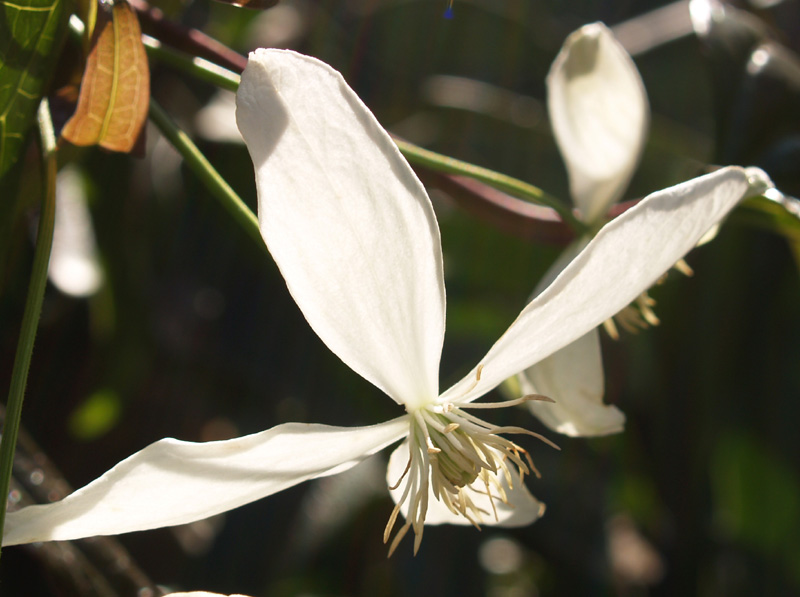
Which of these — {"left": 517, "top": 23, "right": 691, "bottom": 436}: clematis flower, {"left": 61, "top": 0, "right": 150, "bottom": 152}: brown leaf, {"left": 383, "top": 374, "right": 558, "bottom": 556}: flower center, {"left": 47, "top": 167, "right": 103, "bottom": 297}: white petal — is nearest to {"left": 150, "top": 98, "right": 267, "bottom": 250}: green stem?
{"left": 61, "top": 0, "right": 150, "bottom": 152}: brown leaf

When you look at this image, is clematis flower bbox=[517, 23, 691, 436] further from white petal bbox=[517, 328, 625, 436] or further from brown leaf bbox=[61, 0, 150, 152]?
brown leaf bbox=[61, 0, 150, 152]

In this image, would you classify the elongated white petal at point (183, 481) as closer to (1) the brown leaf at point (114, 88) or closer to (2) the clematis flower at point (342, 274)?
(2) the clematis flower at point (342, 274)

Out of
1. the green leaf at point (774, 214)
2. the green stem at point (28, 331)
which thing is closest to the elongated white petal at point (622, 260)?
the green leaf at point (774, 214)

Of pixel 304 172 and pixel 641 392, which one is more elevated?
pixel 304 172

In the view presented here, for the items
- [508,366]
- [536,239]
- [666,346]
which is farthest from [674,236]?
[666,346]

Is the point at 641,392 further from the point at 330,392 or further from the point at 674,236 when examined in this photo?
the point at 674,236

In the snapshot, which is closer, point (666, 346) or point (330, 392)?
point (330, 392)
